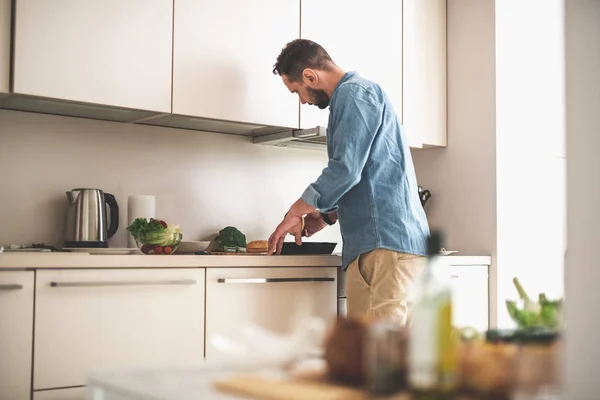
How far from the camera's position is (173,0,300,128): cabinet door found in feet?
9.94

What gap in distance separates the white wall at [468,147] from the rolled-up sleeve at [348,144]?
48.6 inches

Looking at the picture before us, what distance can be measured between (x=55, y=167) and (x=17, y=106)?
0.96 ft

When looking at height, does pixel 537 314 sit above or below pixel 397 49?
below

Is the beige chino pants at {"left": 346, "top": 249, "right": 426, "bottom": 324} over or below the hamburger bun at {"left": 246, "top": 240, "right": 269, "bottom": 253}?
below

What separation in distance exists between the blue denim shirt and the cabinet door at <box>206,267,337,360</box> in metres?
0.20

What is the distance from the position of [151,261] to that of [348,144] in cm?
80

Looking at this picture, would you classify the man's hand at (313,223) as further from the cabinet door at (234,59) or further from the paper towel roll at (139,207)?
the paper towel roll at (139,207)

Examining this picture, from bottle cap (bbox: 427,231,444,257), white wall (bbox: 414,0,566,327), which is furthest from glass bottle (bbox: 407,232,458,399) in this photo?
white wall (bbox: 414,0,566,327)

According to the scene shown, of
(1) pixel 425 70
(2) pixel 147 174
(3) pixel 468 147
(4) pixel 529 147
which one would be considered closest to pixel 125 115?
(2) pixel 147 174

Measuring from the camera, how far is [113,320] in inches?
100

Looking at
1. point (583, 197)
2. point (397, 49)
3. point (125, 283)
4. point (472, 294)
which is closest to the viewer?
point (583, 197)

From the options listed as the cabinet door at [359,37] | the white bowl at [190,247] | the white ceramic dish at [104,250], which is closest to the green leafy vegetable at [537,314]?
the white ceramic dish at [104,250]

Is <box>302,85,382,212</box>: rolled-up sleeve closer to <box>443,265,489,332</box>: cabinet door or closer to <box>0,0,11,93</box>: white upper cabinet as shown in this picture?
<box>443,265,489,332</box>: cabinet door

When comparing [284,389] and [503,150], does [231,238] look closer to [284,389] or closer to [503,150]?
[503,150]
